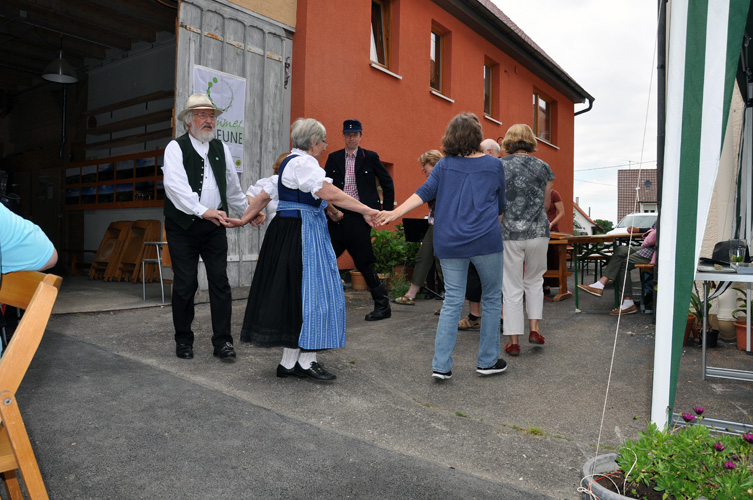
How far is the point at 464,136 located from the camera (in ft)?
12.9

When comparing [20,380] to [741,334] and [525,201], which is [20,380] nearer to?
[525,201]

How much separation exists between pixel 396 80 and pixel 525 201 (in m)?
6.37

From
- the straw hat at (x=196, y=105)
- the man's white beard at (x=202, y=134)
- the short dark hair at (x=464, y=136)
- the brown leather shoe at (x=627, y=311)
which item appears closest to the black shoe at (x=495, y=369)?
the short dark hair at (x=464, y=136)

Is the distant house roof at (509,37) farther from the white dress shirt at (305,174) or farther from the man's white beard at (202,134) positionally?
the white dress shirt at (305,174)

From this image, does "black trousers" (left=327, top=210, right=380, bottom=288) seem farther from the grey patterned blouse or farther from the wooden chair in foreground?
the wooden chair in foreground

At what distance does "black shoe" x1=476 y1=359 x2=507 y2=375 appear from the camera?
13.6ft

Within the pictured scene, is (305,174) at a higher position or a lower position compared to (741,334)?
higher

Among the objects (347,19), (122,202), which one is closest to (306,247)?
(347,19)

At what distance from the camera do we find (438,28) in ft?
40.1

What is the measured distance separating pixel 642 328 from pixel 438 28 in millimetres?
8388

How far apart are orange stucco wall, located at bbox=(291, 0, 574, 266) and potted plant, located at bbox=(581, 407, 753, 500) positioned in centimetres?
710

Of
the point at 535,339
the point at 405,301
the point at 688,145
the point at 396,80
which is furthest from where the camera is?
the point at 396,80

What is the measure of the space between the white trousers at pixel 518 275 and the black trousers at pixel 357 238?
183 cm

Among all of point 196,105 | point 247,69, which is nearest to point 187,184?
point 196,105
